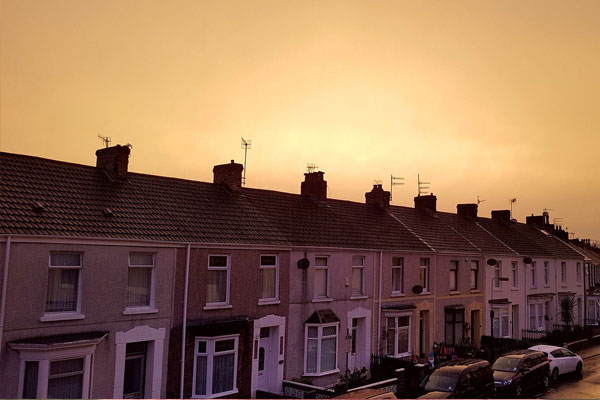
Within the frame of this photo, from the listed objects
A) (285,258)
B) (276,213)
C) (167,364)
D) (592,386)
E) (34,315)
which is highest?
(276,213)

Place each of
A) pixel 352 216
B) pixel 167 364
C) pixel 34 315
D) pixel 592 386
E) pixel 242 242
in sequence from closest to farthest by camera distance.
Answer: pixel 34 315
pixel 167 364
pixel 242 242
pixel 592 386
pixel 352 216

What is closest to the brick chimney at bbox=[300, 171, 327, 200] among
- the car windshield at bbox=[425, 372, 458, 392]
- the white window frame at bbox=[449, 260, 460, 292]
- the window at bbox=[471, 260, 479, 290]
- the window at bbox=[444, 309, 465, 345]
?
the white window frame at bbox=[449, 260, 460, 292]

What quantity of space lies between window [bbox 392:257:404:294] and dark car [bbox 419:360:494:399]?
24.6ft

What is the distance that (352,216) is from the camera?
30938 mm

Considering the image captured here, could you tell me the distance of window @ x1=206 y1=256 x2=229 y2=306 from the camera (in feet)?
68.2

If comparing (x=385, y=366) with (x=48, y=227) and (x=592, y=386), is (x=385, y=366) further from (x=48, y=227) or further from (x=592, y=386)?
(x=48, y=227)

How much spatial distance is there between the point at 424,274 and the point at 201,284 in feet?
51.9

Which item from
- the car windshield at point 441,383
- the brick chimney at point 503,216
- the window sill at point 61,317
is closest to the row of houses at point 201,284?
the window sill at point 61,317

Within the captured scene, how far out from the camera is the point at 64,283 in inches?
667

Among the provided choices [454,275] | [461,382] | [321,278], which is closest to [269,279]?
[321,278]

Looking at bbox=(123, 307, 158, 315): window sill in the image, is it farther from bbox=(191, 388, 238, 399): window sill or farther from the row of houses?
bbox=(191, 388, 238, 399): window sill

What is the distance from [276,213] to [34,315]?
41.4ft

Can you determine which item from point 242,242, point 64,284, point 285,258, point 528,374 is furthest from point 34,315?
point 528,374

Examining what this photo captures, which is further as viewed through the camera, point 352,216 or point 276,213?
point 352,216
